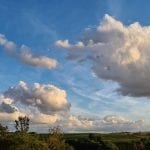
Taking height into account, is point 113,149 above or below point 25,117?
below

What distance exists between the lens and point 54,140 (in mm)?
163375

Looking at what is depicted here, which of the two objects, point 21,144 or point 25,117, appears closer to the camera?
point 21,144

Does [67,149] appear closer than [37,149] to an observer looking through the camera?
No

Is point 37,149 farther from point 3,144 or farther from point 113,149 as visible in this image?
point 113,149

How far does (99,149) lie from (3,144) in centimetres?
5698

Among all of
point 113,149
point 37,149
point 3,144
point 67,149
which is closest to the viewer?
point 37,149

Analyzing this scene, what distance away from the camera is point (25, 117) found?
7156 inches

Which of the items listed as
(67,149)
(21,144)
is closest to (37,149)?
(21,144)

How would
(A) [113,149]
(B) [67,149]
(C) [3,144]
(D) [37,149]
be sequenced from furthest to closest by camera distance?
1. (A) [113,149]
2. (B) [67,149]
3. (C) [3,144]
4. (D) [37,149]

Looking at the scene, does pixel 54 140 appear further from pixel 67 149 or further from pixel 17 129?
pixel 17 129

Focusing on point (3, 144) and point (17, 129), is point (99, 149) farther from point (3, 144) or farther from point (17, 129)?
point (3, 144)

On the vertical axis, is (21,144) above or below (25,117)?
below

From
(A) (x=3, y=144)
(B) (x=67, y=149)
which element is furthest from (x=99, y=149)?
(A) (x=3, y=144)

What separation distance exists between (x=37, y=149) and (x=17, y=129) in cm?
4059
